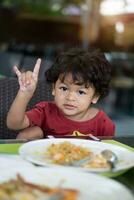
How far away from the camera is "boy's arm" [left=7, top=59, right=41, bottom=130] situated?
1.35m

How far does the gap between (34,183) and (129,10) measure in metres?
4.74

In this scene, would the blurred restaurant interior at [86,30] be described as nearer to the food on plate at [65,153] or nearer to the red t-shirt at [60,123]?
the red t-shirt at [60,123]

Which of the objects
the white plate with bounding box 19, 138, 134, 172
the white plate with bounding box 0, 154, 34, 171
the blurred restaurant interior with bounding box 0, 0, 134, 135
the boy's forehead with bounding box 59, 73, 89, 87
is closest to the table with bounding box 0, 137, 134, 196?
the white plate with bounding box 19, 138, 134, 172

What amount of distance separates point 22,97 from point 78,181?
0.58 metres

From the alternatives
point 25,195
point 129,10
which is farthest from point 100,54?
point 129,10

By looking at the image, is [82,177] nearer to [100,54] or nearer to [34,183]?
[34,183]

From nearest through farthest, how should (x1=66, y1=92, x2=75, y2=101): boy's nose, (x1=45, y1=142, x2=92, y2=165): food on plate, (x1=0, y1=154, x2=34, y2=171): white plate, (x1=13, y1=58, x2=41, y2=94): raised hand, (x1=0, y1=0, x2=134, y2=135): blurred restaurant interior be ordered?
(x1=0, y1=154, x2=34, y2=171): white plate → (x1=45, y1=142, x2=92, y2=165): food on plate → (x1=13, y1=58, x2=41, y2=94): raised hand → (x1=66, y1=92, x2=75, y2=101): boy's nose → (x1=0, y1=0, x2=134, y2=135): blurred restaurant interior

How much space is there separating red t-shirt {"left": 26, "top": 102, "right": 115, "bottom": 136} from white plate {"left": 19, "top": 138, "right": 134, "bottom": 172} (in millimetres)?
357

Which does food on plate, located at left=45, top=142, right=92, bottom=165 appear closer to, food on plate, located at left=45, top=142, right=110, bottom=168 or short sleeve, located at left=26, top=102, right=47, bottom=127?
food on plate, located at left=45, top=142, right=110, bottom=168

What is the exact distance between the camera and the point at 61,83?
1525 millimetres

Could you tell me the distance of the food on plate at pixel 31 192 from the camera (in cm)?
74

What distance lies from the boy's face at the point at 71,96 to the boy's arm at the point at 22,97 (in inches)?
5.4

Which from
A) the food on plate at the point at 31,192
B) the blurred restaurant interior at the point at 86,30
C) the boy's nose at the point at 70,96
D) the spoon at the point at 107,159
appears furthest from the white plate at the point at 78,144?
the blurred restaurant interior at the point at 86,30

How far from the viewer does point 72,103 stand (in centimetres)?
151
